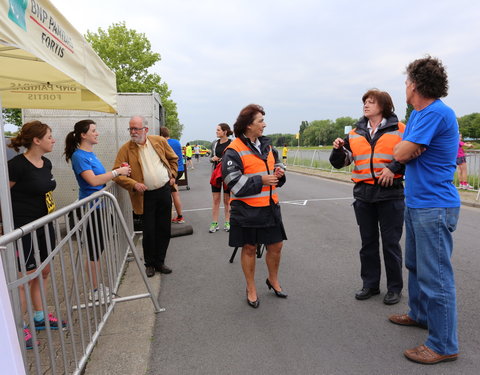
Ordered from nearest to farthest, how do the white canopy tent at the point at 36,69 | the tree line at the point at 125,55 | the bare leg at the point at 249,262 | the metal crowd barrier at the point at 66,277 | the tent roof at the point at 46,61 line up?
the white canopy tent at the point at 36,69 < the metal crowd barrier at the point at 66,277 < the tent roof at the point at 46,61 < the bare leg at the point at 249,262 < the tree line at the point at 125,55

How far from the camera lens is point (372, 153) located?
321 centimetres

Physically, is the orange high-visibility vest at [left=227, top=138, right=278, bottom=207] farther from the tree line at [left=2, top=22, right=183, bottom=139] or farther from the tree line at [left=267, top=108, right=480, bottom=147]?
the tree line at [left=267, top=108, right=480, bottom=147]

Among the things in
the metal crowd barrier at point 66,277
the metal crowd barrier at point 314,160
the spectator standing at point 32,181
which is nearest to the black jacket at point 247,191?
the metal crowd barrier at point 66,277

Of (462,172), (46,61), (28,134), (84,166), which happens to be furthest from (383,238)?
(462,172)

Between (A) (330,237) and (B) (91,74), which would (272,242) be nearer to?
(B) (91,74)

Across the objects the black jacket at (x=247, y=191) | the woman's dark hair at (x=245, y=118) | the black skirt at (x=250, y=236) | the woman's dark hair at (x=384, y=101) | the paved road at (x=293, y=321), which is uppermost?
the woman's dark hair at (x=384, y=101)

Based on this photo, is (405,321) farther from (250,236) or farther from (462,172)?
(462,172)

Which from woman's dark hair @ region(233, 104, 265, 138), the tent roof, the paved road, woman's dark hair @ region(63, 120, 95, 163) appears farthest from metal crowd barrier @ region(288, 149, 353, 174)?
woman's dark hair @ region(63, 120, 95, 163)

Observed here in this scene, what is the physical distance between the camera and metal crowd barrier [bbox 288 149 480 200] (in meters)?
10.3

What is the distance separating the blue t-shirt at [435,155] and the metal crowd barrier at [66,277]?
2.39m

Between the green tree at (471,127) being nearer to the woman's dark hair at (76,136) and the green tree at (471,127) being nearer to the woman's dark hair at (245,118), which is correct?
the woman's dark hair at (245,118)

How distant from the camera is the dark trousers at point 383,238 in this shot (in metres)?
3.26

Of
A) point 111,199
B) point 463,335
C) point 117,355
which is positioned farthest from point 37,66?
point 463,335

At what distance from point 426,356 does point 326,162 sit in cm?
1839
